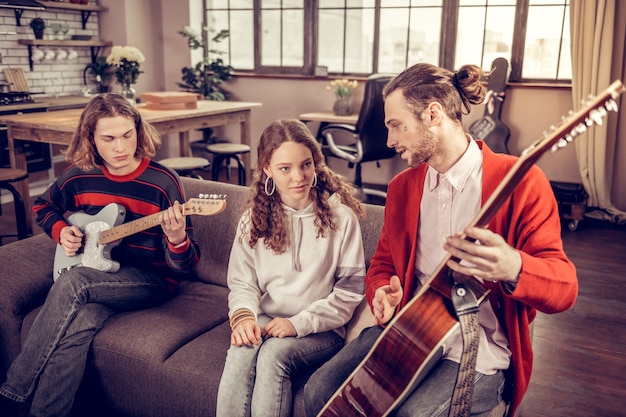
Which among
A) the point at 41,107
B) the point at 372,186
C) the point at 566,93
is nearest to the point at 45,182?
the point at 41,107

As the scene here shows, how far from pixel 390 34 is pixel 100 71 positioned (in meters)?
2.68

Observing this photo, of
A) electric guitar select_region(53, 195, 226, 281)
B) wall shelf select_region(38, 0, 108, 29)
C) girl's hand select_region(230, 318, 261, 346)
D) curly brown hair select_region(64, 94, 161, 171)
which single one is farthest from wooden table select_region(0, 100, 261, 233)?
girl's hand select_region(230, 318, 261, 346)

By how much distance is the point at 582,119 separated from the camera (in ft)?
3.04

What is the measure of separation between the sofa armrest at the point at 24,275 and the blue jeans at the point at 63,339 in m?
0.18

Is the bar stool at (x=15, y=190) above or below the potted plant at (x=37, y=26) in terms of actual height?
below

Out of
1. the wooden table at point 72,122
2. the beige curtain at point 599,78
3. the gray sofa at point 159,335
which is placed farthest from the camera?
the beige curtain at point 599,78

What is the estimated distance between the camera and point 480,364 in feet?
4.23

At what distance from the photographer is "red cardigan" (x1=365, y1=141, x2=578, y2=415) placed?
1122 millimetres

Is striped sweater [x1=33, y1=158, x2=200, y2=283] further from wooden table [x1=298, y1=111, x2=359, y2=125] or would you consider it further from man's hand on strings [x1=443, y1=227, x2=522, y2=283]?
wooden table [x1=298, y1=111, x2=359, y2=125]

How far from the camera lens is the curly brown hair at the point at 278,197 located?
1.66 meters

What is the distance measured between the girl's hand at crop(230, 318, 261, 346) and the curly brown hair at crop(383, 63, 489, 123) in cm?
70

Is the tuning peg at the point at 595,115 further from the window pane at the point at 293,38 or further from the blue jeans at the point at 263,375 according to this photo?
the window pane at the point at 293,38

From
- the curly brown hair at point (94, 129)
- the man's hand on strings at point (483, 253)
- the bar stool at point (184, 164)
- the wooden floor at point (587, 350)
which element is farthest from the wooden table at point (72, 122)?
the man's hand on strings at point (483, 253)

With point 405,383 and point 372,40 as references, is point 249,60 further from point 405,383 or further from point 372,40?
point 405,383
